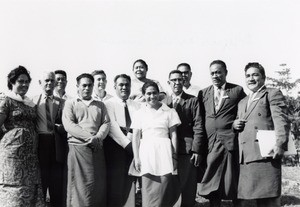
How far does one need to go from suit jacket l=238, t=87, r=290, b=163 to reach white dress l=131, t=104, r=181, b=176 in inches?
39.9

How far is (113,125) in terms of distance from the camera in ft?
18.7

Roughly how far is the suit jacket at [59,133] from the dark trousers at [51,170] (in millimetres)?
94

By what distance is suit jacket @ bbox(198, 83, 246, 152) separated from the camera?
5.45 m

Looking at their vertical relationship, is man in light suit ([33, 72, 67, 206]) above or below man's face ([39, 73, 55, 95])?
below

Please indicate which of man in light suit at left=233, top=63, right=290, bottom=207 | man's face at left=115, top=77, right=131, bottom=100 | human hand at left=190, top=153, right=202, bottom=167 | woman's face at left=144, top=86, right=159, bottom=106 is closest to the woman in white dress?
woman's face at left=144, top=86, right=159, bottom=106

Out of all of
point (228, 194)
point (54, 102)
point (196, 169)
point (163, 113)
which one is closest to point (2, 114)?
point (54, 102)

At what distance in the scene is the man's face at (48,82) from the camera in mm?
5723

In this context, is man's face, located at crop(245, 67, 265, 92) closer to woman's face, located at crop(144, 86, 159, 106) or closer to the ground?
woman's face, located at crop(144, 86, 159, 106)

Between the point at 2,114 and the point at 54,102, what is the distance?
0.95 metres

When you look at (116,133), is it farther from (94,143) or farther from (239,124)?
(239,124)

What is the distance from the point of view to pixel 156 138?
521 centimetres

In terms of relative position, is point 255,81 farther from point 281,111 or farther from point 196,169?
point 196,169

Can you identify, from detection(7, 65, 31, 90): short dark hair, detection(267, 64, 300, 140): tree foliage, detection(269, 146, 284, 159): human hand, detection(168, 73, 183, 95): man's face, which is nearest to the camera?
detection(269, 146, 284, 159): human hand

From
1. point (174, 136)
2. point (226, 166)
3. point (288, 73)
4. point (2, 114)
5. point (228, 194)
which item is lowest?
point (228, 194)
